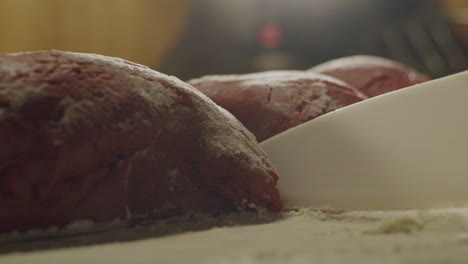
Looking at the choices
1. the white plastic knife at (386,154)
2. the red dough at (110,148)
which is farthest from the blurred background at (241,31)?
the red dough at (110,148)

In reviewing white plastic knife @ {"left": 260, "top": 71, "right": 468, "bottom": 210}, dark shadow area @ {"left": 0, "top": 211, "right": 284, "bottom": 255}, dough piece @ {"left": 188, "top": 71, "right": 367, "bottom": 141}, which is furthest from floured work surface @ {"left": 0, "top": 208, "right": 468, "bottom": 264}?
dough piece @ {"left": 188, "top": 71, "right": 367, "bottom": 141}

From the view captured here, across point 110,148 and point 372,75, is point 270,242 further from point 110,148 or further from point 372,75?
point 372,75

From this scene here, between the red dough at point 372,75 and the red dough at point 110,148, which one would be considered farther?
the red dough at point 372,75

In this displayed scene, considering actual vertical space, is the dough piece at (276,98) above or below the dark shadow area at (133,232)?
above

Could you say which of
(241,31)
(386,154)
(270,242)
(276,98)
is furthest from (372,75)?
(241,31)

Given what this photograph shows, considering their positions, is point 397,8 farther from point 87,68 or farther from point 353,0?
point 87,68

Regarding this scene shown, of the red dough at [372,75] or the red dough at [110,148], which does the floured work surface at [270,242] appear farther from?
the red dough at [372,75]

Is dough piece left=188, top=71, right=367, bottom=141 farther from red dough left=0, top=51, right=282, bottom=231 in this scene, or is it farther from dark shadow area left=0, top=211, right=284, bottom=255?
dark shadow area left=0, top=211, right=284, bottom=255
